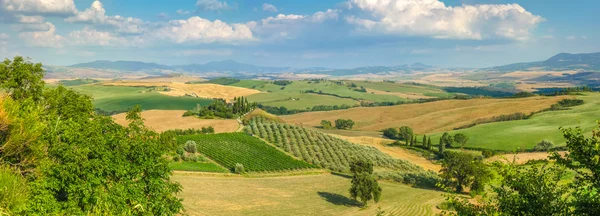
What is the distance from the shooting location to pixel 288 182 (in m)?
70.1

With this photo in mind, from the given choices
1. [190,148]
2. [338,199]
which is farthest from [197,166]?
[338,199]

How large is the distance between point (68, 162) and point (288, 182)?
5248 centimetres

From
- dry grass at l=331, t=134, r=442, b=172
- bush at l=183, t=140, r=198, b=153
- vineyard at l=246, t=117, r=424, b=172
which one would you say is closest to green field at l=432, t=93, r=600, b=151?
dry grass at l=331, t=134, r=442, b=172

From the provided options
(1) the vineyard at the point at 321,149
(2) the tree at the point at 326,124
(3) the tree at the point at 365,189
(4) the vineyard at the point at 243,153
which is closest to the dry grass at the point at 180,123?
(1) the vineyard at the point at 321,149

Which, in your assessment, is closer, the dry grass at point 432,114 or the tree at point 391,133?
the tree at point 391,133

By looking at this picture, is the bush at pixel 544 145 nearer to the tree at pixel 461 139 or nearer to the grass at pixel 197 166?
the tree at pixel 461 139

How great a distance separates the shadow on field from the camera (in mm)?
57537

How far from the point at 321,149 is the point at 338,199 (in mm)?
36683

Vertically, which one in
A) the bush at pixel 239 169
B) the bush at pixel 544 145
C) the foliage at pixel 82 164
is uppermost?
the foliage at pixel 82 164

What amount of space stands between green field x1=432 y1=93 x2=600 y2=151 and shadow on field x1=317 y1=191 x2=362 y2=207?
66.2m

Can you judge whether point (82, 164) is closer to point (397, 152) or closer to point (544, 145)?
point (397, 152)

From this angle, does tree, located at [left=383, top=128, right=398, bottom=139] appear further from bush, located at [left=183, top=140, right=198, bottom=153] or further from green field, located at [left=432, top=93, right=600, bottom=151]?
bush, located at [left=183, top=140, right=198, bottom=153]

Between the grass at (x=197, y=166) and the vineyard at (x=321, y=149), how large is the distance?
68.7 ft

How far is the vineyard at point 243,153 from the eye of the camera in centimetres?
7962
